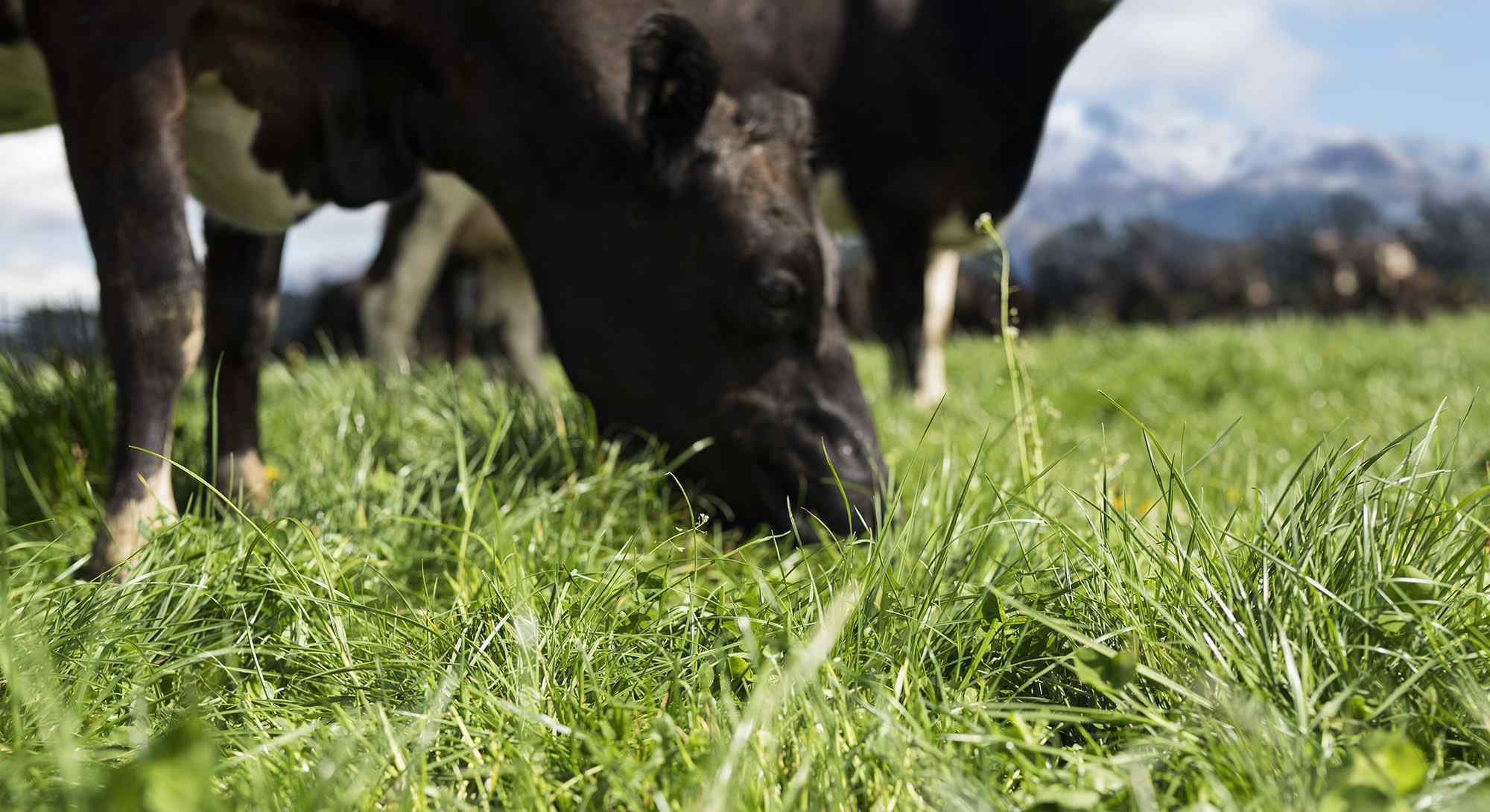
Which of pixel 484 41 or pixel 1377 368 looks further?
pixel 1377 368

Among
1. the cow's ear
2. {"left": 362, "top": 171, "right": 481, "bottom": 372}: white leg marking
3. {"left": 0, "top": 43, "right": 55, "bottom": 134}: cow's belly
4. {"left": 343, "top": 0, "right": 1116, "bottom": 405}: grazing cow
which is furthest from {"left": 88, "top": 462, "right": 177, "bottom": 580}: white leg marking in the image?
{"left": 362, "top": 171, "right": 481, "bottom": 372}: white leg marking

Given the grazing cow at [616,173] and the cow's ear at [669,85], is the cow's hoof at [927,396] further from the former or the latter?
the cow's ear at [669,85]

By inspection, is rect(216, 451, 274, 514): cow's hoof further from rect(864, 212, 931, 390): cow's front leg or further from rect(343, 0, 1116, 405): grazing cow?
rect(864, 212, 931, 390): cow's front leg

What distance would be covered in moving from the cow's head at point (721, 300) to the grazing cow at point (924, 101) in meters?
1.93

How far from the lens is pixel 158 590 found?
5.04 ft

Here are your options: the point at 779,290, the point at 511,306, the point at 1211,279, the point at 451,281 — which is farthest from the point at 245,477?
the point at 1211,279

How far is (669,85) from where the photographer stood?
254cm

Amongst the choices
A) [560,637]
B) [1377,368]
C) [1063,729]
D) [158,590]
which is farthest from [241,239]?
[1377,368]

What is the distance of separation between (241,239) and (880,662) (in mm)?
2519

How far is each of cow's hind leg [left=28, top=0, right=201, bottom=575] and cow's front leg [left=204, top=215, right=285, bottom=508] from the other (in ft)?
2.30

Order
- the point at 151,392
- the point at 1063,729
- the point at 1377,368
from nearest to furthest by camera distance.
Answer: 1. the point at 1063,729
2. the point at 151,392
3. the point at 1377,368

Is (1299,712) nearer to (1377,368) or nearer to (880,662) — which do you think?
(880,662)

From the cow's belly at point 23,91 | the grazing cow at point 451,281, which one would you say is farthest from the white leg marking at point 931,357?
the cow's belly at point 23,91

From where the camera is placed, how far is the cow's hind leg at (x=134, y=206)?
2.15 meters
